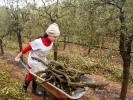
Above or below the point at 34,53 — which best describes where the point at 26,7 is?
above

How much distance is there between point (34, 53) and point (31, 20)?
7.25 metres

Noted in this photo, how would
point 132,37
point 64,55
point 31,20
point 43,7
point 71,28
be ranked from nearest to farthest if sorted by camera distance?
point 132,37, point 71,28, point 43,7, point 31,20, point 64,55

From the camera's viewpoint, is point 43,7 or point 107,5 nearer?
point 107,5

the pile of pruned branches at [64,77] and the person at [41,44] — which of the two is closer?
the pile of pruned branches at [64,77]

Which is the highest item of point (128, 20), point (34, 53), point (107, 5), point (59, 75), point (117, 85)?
point (107, 5)

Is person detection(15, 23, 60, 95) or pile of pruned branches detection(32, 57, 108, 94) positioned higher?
person detection(15, 23, 60, 95)

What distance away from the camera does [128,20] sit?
5496 mm

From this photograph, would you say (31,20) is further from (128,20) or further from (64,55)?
(128,20)

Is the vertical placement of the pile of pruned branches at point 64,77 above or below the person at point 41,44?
below

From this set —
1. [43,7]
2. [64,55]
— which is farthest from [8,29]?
[64,55]

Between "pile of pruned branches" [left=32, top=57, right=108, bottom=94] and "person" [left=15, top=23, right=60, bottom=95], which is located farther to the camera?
"person" [left=15, top=23, right=60, bottom=95]

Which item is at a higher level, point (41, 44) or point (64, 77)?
point (41, 44)

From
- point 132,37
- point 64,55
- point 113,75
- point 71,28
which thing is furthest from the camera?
point 64,55

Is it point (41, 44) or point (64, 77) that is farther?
point (41, 44)
